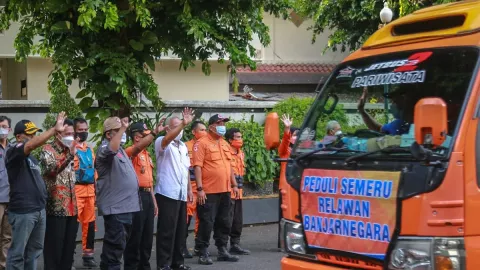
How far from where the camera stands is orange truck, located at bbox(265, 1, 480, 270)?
4914 mm

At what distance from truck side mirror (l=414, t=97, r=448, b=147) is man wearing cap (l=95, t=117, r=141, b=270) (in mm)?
3905

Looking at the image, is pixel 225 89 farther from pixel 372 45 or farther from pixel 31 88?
pixel 372 45

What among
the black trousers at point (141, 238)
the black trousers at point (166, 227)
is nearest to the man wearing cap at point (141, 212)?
the black trousers at point (141, 238)

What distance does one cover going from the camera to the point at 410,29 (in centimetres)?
606

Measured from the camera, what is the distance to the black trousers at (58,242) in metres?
8.34

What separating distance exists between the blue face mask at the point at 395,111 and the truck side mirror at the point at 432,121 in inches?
35.0

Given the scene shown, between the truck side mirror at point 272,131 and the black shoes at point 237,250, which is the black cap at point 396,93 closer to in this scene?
the truck side mirror at point 272,131

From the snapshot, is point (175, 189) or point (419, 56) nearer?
point (419, 56)

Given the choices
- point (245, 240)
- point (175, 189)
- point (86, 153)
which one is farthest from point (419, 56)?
point (245, 240)

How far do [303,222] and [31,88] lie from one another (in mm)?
12206

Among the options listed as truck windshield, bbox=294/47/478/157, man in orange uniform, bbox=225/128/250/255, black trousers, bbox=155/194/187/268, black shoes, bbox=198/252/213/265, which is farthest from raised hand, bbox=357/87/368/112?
man in orange uniform, bbox=225/128/250/255

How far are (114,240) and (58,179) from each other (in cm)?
95

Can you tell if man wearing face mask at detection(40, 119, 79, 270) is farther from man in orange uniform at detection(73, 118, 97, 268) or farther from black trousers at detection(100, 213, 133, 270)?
man in orange uniform at detection(73, 118, 97, 268)

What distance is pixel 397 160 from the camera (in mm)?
5242
